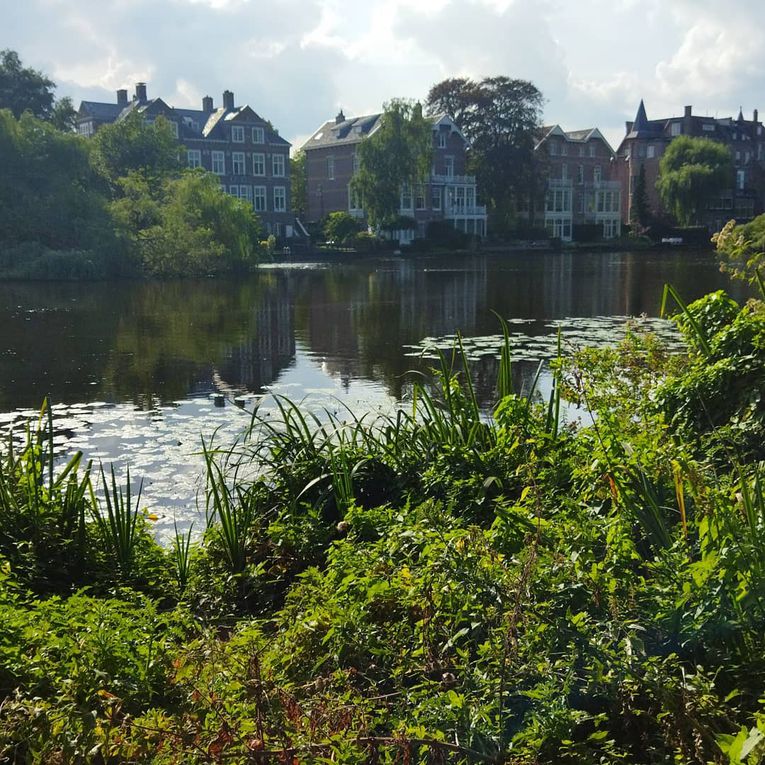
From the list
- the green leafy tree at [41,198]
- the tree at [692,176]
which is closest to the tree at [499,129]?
the tree at [692,176]

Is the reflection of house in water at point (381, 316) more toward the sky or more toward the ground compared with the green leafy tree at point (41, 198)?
more toward the ground

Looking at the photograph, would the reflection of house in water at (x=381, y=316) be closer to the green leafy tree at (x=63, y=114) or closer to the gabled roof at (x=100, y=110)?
the green leafy tree at (x=63, y=114)

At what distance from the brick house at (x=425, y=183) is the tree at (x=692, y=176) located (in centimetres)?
1488

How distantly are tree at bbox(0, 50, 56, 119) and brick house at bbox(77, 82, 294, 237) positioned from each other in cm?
923

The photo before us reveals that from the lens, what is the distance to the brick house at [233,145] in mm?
66062

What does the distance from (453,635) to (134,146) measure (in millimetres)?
50075

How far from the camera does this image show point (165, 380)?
13688mm

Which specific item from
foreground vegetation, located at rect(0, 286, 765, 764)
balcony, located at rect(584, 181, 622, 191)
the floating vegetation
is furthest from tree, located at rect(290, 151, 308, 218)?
foreground vegetation, located at rect(0, 286, 765, 764)

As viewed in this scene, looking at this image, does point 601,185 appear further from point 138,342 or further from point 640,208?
point 138,342

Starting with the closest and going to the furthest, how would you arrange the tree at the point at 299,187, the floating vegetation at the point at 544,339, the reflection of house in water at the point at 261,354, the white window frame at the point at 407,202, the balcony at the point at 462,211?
the reflection of house in water at the point at 261,354
the floating vegetation at the point at 544,339
the white window frame at the point at 407,202
the balcony at the point at 462,211
the tree at the point at 299,187

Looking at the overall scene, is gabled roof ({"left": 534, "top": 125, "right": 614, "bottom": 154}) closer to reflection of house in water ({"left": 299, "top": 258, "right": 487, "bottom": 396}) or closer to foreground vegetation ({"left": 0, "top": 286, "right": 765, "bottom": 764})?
reflection of house in water ({"left": 299, "top": 258, "right": 487, "bottom": 396})

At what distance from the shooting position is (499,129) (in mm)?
69312

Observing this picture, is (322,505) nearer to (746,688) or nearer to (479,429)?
(479,429)

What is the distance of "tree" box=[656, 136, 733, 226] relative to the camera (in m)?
68.8
